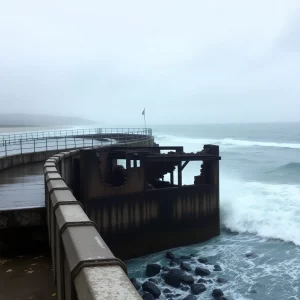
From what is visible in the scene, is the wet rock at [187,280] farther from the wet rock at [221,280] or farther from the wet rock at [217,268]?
the wet rock at [217,268]

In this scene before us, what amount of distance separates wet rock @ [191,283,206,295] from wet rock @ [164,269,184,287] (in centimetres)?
54

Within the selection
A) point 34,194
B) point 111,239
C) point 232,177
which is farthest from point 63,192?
point 232,177

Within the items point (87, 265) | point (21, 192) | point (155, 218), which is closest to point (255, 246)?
point (155, 218)

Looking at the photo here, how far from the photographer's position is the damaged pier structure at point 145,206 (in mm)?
13570

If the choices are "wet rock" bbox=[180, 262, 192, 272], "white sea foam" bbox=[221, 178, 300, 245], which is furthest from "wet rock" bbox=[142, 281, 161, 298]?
"white sea foam" bbox=[221, 178, 300, 245]

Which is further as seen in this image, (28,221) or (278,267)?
(278,267)

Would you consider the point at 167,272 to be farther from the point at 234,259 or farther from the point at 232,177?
the point at 232,177

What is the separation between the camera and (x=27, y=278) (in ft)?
17.5

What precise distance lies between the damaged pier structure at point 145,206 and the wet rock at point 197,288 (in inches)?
108

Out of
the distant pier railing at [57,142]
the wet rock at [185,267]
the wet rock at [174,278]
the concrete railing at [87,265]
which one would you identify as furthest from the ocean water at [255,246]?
the concrete railing at [87,265]

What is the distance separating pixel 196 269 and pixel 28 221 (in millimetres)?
7937

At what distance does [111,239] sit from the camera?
13.5 meters

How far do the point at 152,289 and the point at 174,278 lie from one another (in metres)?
1.02

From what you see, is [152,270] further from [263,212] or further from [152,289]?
[263,212]
